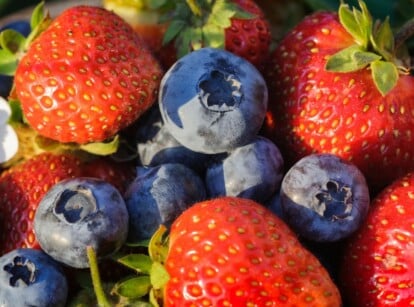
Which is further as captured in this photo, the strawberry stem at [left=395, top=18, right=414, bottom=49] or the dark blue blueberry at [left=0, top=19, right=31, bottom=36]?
the dark blue blueberry at [left=0, top=19, right=31, bottom=36]

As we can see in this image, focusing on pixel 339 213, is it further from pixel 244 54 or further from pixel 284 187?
pixel 244 54

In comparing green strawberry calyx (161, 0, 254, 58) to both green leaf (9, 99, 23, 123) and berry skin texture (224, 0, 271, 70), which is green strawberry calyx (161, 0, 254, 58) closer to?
berry skin texture (224, 0, 271, 70)

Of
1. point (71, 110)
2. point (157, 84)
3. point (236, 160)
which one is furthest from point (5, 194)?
point (236, 160)

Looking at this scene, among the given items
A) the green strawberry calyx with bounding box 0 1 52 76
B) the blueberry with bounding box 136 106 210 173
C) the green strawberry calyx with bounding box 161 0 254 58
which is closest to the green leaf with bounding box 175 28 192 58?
the green strawberry calyx with bounding box 161 0 254 58

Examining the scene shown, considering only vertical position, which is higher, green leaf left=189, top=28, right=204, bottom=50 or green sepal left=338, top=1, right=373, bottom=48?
green sepal left=338, top=1, right=373, bottom=48

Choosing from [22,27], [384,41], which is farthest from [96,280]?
[22,27]

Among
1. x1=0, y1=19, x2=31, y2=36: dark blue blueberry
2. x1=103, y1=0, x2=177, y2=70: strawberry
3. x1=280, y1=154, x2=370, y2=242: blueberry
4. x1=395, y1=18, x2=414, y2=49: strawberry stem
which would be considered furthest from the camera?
x1=0, y1=19, x2=31, y2=36: dark blue blueberry

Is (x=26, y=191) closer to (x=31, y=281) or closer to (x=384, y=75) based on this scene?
(x=31, y=281)
